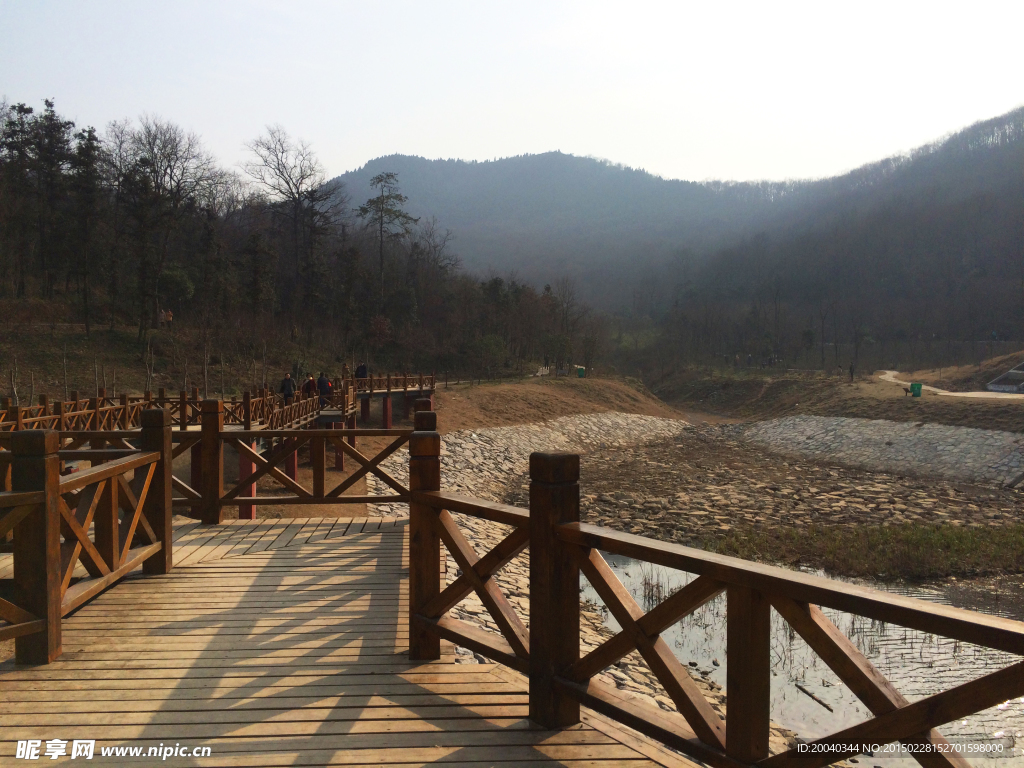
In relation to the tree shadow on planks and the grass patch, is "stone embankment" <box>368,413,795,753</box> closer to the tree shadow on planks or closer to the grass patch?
the tree shadow on planks

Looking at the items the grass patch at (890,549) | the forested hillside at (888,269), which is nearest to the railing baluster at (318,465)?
the grass patch at (890,549)

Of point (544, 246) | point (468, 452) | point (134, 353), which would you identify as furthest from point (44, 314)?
point (544, 246)

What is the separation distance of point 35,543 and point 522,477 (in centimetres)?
2244

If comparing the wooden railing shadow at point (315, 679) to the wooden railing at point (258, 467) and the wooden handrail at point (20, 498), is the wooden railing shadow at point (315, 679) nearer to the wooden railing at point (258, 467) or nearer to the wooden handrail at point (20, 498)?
the wooden handrail at point (20, 498)

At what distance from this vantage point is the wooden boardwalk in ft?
10.7

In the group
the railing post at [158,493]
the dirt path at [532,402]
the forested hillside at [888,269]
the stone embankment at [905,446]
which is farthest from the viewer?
the forested hillside at [888,269]

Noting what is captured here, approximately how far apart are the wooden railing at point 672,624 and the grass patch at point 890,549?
1153 cm

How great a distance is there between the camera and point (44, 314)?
120 ft

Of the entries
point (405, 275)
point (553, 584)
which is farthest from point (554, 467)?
point (405, 275)

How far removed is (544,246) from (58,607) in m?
186

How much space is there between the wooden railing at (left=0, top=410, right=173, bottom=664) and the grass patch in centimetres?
1183

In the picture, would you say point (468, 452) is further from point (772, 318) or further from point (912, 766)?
point (772, 318)

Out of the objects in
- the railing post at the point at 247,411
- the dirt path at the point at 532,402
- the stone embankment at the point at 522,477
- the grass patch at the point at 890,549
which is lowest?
the grass patch at the point at 890,549
